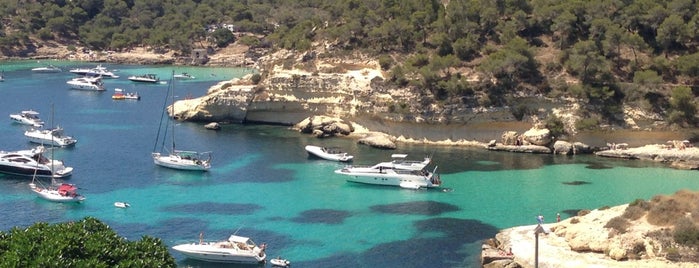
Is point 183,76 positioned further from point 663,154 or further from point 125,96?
point 663,154


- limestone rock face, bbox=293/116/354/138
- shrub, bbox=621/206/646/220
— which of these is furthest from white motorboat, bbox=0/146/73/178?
shrub, bbox=621/206/646/220

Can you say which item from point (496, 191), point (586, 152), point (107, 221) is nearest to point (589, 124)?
point (586, 152)

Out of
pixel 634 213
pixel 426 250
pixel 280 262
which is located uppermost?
pixel 634 213

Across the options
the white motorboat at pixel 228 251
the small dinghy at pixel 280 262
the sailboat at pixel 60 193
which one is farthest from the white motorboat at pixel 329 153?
the small dinghy at pixel 280 262

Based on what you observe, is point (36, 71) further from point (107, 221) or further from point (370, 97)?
point (107, 221)

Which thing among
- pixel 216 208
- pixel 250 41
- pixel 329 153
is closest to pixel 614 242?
pixel 216 208
